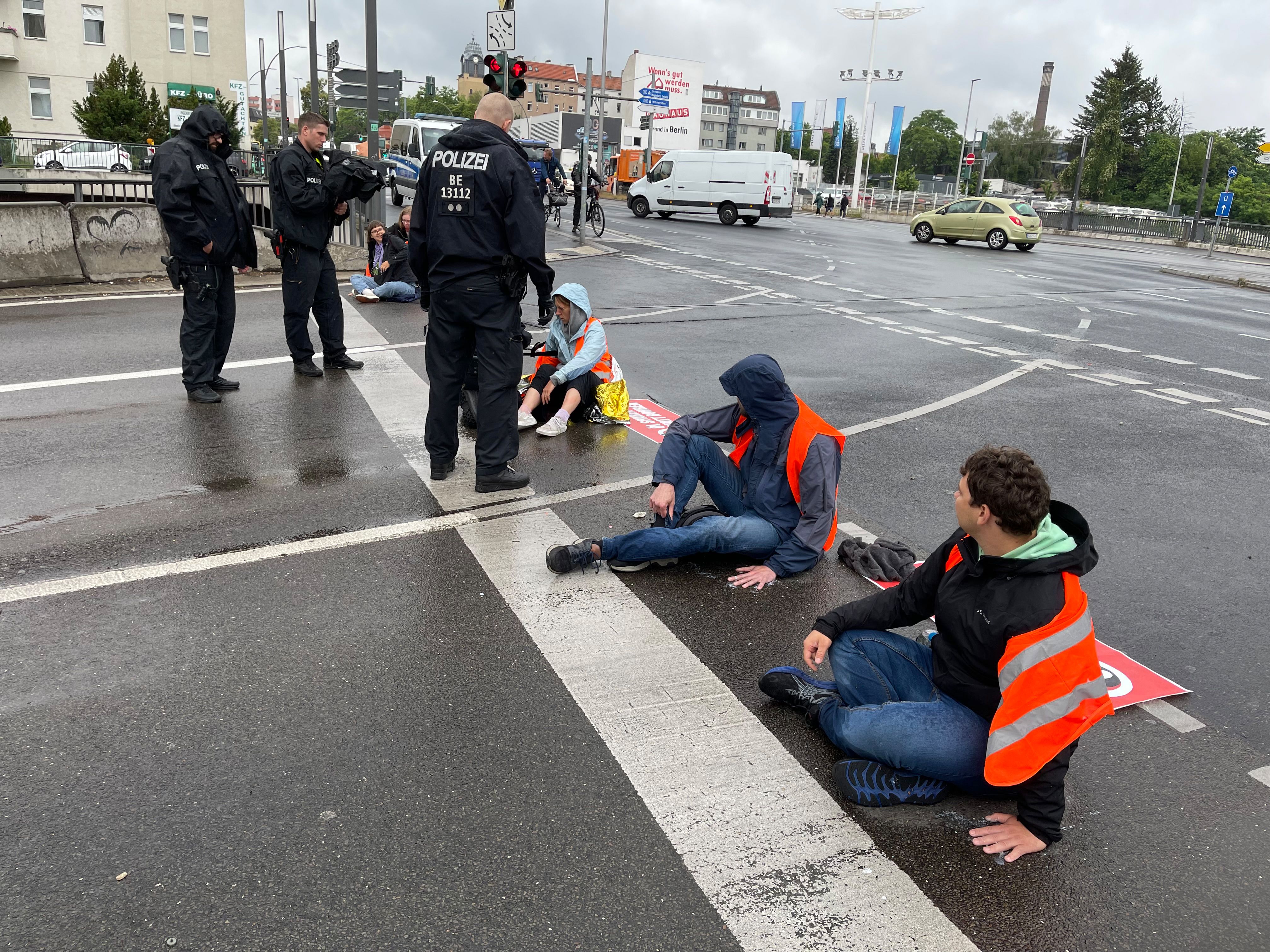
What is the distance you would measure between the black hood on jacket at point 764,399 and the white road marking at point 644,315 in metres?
7.50

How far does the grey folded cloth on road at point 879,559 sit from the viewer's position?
4.70 m

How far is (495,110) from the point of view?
5344mm

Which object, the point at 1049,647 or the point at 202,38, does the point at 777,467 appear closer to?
the point at 1049,647

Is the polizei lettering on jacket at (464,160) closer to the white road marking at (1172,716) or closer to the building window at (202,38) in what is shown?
the white road marking at (1172,716)

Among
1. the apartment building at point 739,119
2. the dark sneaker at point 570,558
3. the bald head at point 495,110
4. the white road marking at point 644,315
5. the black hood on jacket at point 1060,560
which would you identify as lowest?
the dark sneaker at point 570,558

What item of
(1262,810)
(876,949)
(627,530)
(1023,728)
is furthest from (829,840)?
(627,530)

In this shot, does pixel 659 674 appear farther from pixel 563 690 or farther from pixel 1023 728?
pixel 1023 728

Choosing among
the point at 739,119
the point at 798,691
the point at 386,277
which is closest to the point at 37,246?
the point at 386,277

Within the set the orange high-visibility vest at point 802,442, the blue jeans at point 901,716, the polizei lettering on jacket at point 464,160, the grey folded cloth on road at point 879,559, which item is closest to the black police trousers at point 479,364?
the polizei lettering on jacket at point 464,160

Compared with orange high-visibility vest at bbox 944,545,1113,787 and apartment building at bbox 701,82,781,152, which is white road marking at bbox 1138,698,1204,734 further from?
apartment building at bbox 701,82,781,152

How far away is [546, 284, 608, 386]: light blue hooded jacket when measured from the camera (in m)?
6.83

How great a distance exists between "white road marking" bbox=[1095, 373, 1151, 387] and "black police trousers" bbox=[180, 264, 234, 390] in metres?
8.50

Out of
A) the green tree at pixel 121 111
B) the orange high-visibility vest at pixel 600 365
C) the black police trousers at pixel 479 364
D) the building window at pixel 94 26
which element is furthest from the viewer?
the building window at pixel 94 26

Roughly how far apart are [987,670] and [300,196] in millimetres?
6561
